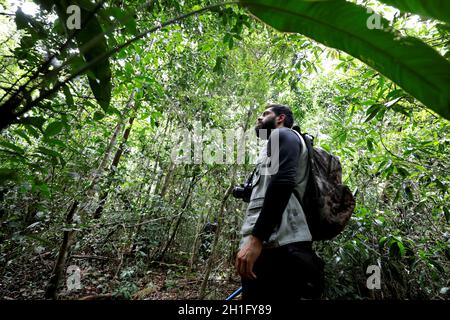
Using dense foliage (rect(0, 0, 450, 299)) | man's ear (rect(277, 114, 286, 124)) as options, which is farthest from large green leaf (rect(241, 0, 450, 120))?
man's ear (rect(277, 114, 286, 124))

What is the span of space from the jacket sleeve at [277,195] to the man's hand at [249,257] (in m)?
0.04

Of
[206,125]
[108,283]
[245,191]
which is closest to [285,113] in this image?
[245,191]

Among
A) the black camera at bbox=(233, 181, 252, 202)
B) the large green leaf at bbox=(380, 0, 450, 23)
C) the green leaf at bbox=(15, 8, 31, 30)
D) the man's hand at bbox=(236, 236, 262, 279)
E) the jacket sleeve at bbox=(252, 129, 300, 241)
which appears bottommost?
the man's hand at bbox=(236, 236, 262, 279)

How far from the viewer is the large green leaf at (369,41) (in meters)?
0.77

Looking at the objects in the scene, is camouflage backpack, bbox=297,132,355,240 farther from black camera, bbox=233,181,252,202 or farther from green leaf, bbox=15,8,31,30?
green leaf, bbox=15,8,31,30

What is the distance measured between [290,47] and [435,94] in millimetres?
3205

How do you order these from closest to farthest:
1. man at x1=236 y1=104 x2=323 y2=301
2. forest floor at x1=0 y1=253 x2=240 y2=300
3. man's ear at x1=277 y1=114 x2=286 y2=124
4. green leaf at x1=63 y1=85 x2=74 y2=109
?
green leaf at x1=63 y1=85 x2=74 y2=109, man at x1=236 y1=104 x2=323 y2=301, man's ear at x1=277 y1=114 x2=286 y2=124, forest floor at x1=0 y1=253 x2=240 y2=300

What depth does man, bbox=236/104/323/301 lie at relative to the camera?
135cm

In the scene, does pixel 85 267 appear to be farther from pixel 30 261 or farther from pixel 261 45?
pixel 261 45

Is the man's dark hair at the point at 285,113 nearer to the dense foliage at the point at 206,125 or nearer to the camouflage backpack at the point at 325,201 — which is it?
the camouflage backpack at the point at 325,201

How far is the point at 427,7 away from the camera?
80cm

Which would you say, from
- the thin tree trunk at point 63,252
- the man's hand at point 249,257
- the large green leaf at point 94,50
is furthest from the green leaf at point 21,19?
the thin tree trunk at point 63,252

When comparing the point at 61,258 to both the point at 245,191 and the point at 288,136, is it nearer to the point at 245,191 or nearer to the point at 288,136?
the point at 245,191
